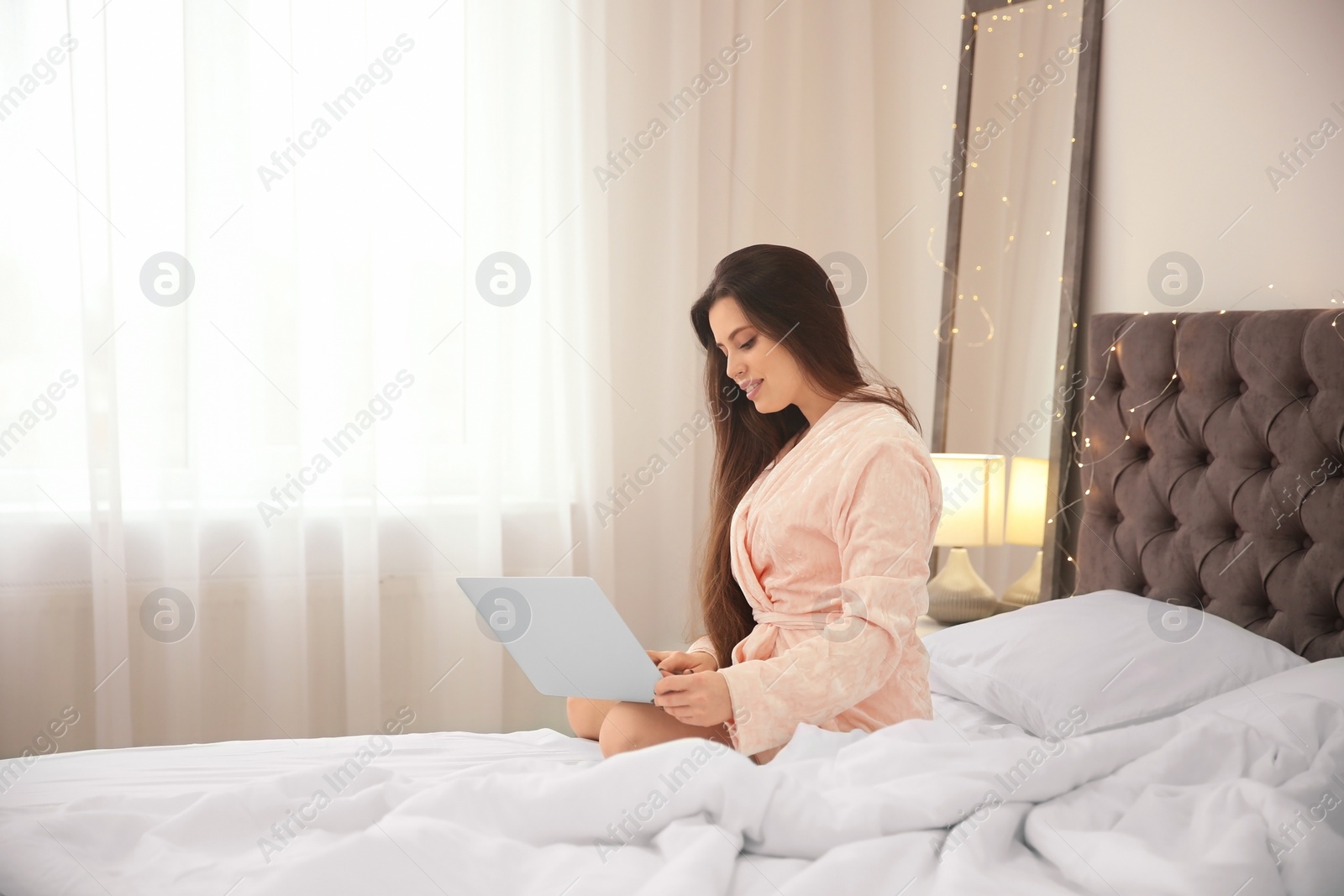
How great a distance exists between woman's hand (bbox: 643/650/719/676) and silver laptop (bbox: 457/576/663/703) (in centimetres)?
18

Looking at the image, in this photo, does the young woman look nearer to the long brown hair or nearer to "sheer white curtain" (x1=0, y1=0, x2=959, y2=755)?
the long brown hair

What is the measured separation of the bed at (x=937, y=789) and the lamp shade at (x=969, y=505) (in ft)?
2.07

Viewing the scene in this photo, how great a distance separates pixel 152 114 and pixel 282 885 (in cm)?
205

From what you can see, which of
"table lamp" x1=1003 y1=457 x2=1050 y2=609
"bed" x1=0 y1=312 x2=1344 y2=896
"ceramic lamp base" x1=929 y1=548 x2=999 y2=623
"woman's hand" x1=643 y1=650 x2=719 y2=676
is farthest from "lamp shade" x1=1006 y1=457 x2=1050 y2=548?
"woman's hand" x1=643 y1=650 x2=719 y2=676

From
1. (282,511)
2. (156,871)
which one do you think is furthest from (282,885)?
(282,511)

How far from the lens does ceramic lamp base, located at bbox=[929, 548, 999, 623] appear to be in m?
2.42

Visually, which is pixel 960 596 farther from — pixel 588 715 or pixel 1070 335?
pixel 588 715

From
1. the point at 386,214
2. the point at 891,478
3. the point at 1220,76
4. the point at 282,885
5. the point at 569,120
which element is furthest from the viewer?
the point at 569,120

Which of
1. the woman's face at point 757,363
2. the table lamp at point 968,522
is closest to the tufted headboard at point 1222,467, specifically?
the table lamp at point 968,522

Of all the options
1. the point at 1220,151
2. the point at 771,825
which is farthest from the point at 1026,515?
the point at 771,825

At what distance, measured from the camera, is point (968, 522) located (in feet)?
8.01

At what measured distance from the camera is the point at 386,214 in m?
2.57

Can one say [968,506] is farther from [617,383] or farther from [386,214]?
[386,214]

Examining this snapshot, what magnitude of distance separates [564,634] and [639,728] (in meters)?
0.22
